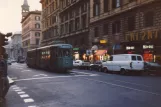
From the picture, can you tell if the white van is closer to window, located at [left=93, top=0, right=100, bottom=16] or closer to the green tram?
the green tram

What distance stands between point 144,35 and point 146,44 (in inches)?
49.1

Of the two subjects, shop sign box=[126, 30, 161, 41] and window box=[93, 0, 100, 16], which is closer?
shop sign box=[126, 30, 161, 41]

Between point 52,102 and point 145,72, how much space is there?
56.2 ft

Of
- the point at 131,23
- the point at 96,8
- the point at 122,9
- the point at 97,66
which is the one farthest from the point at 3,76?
the point at 96,8

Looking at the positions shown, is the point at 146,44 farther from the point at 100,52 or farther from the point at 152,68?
the point at 100,52

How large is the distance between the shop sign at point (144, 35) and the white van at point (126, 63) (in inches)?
194

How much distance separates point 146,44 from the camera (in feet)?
97.1

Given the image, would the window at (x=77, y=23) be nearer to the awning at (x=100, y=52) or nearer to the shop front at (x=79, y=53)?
the shop front at (x=79, y=53)

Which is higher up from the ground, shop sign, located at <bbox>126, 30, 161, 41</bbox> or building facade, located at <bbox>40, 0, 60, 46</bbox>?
building facade, located at <bbox>40, 0, 60, 46</bbox>

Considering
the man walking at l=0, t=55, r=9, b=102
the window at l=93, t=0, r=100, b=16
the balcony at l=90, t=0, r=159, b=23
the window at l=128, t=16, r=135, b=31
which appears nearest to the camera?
the man walking at l=0, t=55, r=9, b=102

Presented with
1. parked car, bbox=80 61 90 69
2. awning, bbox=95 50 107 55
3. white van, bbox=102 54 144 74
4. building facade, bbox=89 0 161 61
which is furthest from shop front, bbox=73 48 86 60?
white van, bbox=102 54 144 74

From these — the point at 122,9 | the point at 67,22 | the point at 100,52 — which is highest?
the point at 67,22

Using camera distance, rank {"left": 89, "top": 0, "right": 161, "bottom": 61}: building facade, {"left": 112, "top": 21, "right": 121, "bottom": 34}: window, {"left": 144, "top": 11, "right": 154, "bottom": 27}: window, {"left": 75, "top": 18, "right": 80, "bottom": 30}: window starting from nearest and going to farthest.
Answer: {"left": 89, "top": 0, "right": 161, "bottom": 61}: building facade < {"left": 144, "top": 11, "right": 154, "bottom": 27}: window < {"left": 112, "top": 21, "right": 121, "bottom": 34}: window < {"left": 75, "top": 18, "right": 80, "bottom": 30}: window

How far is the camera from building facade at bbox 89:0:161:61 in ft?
92.9
